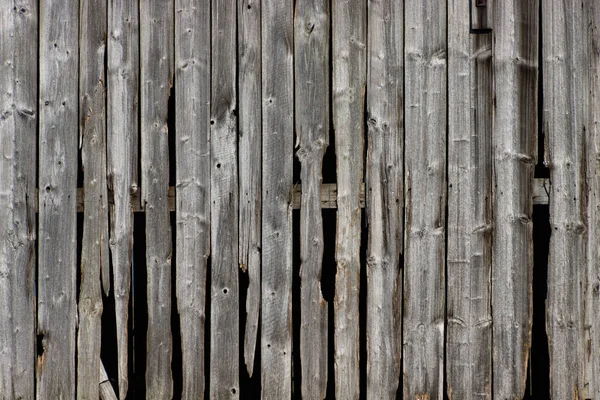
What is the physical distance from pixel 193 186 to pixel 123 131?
512 mm

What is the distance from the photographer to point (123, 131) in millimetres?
3445

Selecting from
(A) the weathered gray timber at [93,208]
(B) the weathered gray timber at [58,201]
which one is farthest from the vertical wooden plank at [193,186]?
(B) the weathered gray timber at [58,201]

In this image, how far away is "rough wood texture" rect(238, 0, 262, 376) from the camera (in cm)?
335

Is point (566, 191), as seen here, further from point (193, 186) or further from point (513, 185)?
point (193, 186)

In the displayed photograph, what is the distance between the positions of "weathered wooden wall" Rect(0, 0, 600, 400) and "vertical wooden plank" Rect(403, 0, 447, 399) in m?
0.01

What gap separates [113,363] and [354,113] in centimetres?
260

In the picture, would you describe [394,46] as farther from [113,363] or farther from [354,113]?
[113,363]

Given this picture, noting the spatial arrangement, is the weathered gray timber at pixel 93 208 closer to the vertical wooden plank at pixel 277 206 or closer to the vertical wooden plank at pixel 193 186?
the vertical wooden plank at pixel 193 186

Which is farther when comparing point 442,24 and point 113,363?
point 113,363

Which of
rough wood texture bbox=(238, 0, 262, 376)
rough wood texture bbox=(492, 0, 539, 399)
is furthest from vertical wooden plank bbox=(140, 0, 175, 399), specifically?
rough wood texture bbox=(492, 0, 539, 399)

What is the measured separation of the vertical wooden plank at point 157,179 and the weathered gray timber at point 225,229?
0.86 ft

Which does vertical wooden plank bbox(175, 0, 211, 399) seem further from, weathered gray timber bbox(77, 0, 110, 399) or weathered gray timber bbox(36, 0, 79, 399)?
weathered gray timber bbox(36, 0, 79, 399)

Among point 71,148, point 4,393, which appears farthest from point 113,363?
point 71,148

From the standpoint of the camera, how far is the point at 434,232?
327cm
